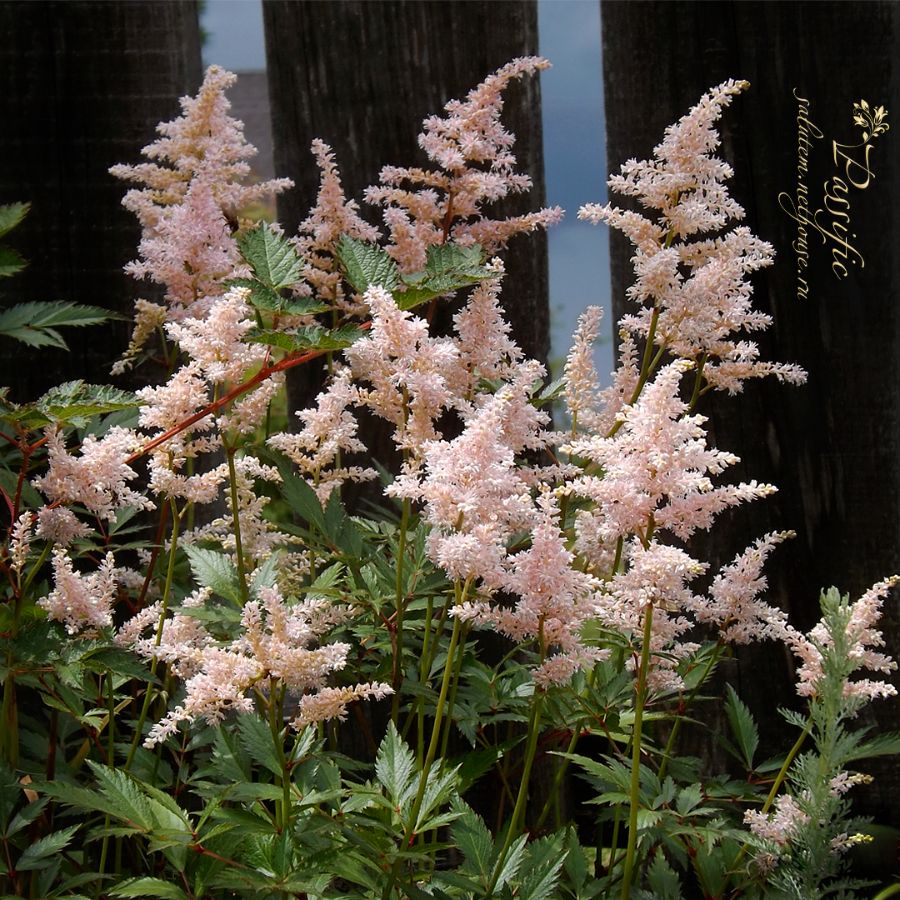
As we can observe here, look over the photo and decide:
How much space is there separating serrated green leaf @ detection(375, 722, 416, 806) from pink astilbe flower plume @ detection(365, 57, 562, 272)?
1.09 m

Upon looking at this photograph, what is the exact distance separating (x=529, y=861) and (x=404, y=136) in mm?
1865

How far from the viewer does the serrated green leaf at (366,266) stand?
2156 mm

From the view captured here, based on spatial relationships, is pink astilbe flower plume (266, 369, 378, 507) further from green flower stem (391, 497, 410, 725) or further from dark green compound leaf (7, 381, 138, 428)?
dark green compound leaf (7, 381, 138, 428)

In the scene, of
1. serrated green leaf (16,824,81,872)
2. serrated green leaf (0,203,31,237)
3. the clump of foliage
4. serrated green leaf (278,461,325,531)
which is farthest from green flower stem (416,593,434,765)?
serrated green leaf (0,203,31,237)

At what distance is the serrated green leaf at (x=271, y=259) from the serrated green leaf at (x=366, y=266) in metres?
0.08

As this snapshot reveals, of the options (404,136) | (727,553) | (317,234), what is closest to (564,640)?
(317,234)

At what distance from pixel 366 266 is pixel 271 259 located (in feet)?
0.52

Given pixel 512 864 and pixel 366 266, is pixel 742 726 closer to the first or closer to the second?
pixel 512 864

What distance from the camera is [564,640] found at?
6.43 feet

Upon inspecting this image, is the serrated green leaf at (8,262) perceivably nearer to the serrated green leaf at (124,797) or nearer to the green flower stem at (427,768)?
the serrated green leaf at (124,797)

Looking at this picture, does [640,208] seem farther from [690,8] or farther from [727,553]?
[727,553]

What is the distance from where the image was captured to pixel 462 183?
2.80m

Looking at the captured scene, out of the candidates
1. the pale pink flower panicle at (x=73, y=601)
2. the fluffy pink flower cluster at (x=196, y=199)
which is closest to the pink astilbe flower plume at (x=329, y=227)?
the fluffy pink flower cluster at (x=196, y=199)

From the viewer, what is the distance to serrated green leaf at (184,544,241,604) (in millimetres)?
2340
